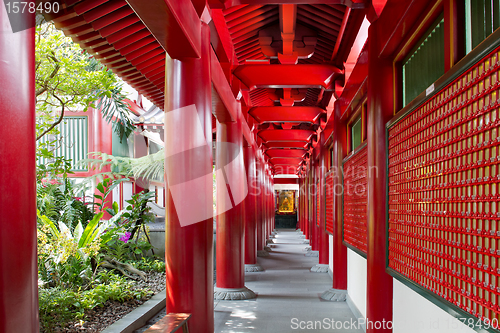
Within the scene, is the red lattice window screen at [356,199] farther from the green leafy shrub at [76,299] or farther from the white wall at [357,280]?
the green leafy shrub at [76,299]

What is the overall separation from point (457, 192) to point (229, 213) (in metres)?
4.83

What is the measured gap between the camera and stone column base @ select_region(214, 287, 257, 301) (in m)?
6.27

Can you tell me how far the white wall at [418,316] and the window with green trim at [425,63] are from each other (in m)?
1.34

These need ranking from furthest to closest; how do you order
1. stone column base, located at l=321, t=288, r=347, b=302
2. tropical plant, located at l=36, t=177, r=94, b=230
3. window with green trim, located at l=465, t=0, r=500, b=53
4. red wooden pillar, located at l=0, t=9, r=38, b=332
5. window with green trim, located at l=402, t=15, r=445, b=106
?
tropical plant, located at l=36, t=177, r=94, b=230 < stone column base, located at l=321, t=288, r=347, b=302 < window with green trim, located at l=402, t=15, r=445, b=106 < window with green trim, located at l=465, t=0, r=500, b=53 < red wooden pillar, located at l=0, t=9, r=38, b=332

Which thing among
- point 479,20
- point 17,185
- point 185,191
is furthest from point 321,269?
point 17,185

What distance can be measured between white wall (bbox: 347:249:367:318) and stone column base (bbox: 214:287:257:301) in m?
1.50

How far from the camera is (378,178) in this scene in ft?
10.6

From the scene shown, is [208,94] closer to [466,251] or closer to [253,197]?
[466,251]

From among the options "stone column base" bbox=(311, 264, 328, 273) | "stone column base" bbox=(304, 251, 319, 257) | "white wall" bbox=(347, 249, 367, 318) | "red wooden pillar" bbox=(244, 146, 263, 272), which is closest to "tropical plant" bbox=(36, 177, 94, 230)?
"red wooden pillar" bbox=(244, 146, 263, 272)

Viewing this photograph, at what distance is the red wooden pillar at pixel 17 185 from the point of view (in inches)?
55.2

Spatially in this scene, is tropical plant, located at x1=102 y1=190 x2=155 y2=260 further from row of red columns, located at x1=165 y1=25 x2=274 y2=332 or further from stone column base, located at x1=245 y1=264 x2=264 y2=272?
row of red columns, located at x1=165 y1=25 x2=274 y2=332

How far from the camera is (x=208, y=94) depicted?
3.66 m

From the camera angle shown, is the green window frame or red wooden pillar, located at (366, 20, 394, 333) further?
the green window frame

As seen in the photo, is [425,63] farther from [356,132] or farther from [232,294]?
[232,294]
